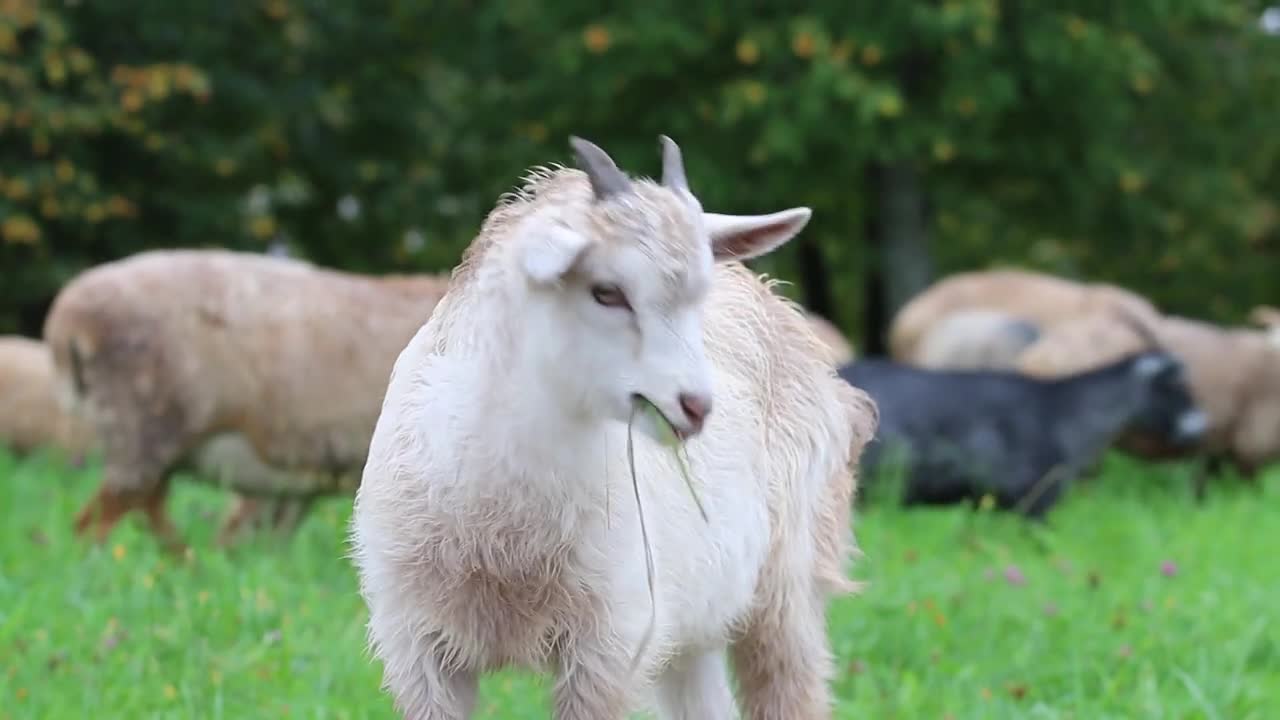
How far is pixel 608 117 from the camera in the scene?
15523 mm

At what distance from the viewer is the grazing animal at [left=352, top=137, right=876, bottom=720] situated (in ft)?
9.75

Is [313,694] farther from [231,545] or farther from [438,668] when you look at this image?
[231,545]

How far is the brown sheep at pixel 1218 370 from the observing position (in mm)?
11062

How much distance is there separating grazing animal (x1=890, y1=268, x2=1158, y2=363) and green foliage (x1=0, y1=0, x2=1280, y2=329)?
1460mm

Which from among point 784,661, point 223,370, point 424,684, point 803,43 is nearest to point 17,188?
point 223,370

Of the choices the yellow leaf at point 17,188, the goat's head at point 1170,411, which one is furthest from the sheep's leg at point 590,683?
the yellow leaf at point 17,188

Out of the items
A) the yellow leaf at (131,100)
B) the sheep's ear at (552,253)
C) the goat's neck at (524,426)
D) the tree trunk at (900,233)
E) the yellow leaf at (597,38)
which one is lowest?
the tree trunk at (900,233)

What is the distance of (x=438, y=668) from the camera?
331cm

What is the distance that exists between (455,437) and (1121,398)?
675cm

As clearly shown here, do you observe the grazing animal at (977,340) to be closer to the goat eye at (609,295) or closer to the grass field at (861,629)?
the grass field at (861,629)

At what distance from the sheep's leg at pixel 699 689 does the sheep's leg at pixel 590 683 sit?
892 millimetres

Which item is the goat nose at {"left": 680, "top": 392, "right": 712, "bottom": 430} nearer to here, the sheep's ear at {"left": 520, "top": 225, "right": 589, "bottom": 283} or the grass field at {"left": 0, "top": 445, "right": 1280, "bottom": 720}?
the sheep's ear at {"left": 520, "top": 225, "right": 589, "bottom": 283}

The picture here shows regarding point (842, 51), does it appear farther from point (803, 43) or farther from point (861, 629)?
point (861, 629)

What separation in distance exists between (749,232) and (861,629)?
2.95m
